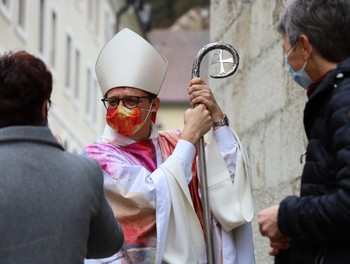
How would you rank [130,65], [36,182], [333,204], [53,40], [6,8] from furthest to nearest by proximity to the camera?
1. [53,40]
2. [6,8]
3. [130,65]
4. [36,182]
5. [333,204]

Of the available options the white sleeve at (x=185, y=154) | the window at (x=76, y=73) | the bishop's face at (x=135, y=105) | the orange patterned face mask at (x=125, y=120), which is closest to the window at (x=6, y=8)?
the window at (x=76, y=73)

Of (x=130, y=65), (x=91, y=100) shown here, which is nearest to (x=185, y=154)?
(x=130, y=65)

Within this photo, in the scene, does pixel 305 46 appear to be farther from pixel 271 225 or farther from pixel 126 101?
pixel 126 101

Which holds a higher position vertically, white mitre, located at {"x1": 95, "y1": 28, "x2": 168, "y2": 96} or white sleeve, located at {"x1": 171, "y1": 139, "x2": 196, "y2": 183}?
white mitre, located at {"x1": 95, "y1": 28, "x2": 168, "y2": 96}

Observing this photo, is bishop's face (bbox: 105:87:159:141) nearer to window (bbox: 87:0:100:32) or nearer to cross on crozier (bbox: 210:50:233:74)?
cross on crozier (bbox: 210:50:233:74)

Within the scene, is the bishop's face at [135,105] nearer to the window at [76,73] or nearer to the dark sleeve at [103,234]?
the dark sleeve at [103,234]

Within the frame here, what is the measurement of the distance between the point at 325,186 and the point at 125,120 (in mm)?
1530

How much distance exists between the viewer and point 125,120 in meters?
5.01

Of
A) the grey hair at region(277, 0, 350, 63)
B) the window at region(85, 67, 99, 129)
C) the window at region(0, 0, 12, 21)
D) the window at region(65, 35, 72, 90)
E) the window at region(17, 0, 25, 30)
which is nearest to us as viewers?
the grey hair at region(277, 0, 350, 63)

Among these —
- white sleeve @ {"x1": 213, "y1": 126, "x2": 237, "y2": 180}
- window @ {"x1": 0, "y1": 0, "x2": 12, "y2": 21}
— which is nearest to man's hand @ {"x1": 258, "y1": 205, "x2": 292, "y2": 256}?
white sleeve @ {"x1": 213, "y1": 126, "x2": 237, "y2": 180}

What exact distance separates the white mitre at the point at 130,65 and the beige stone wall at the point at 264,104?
2.91 feet

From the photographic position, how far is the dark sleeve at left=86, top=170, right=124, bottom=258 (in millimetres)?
3838

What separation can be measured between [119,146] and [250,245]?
767 mm

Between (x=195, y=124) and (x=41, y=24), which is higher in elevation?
(x=41, y=24)
